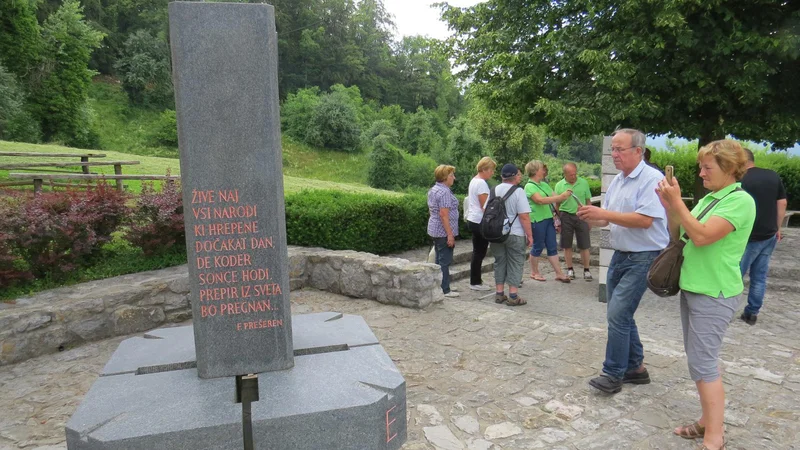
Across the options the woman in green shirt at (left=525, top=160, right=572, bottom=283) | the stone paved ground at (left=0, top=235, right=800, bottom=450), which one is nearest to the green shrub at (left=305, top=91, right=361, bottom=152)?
the woman in green shirt at (left=525, top=160, right=572, bottom=283)

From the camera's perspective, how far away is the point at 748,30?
9055mm

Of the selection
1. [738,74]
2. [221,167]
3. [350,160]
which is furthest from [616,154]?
[350,160]

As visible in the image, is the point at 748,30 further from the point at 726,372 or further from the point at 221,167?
the point at 221,167

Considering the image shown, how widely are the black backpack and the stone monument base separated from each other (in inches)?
139

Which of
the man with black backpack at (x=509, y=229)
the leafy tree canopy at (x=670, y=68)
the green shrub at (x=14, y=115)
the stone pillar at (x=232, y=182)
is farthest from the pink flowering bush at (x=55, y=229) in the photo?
the green shrub at (x=14, y=115)

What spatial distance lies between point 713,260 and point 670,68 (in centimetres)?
784

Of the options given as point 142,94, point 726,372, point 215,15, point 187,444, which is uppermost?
point 142,94

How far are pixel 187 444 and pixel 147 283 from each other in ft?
11.9

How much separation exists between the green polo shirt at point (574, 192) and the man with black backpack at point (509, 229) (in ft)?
5.15

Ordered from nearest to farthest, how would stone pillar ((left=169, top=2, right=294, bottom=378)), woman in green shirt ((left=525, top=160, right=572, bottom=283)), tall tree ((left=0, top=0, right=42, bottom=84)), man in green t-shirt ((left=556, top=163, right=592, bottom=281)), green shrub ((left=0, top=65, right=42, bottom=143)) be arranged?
stone pillar ((left=169, top=2, right=294, bottom=378)) → woman in green shirt ((left=525, top=160, right=572, bottom=283)) → man in green t-shirt ((left=556, top=163, right=592, bottom=281)) → green shrub ((left=0, top=65, right=42, bottom=143)) → tall tree ((left=0, top=0, right=42, bottom=84))

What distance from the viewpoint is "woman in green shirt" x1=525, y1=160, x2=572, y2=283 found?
795 cm

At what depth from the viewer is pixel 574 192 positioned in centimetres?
815

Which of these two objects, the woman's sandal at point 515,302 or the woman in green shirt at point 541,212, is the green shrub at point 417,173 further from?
the woman's sandal at point 515,302

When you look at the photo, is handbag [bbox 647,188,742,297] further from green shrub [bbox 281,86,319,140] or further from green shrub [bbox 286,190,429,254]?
green shrub [bbox 281,86,319,140]
